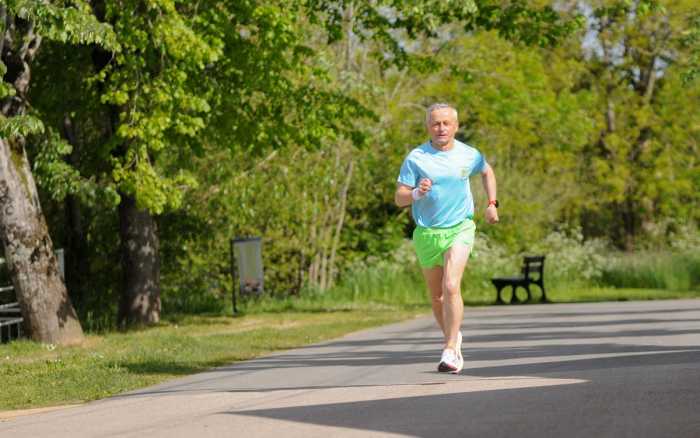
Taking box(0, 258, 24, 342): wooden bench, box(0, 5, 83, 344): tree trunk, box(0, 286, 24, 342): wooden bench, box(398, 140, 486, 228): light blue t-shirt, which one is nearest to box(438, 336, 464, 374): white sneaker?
box(398, 140, 486, 228): light blue t-shirt

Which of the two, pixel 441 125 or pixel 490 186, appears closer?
pixel 441 125

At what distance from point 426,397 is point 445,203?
6.18ft

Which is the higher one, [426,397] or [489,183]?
[489,183]

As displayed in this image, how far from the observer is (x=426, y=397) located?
8.74m

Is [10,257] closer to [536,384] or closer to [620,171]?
[536,384]

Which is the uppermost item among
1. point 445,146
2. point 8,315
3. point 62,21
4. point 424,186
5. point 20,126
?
point 62,21

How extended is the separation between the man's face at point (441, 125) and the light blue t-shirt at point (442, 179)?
4.8 inches

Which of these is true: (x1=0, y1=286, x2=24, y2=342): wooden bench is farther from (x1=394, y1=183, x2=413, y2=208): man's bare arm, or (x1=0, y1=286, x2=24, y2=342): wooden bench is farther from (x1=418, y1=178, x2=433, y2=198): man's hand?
(x1=418, y1=178, x2=433, y2=198): man's hand

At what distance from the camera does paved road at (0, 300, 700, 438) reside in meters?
7.36

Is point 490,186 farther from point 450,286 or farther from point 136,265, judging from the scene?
point 136,265

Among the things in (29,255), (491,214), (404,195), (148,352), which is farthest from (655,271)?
(404,195)

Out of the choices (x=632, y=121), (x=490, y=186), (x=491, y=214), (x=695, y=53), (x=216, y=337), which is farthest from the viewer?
(x=632, y=121)

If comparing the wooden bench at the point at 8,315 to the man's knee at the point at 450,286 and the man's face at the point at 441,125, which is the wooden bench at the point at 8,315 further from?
the man's face at the point at 441,125

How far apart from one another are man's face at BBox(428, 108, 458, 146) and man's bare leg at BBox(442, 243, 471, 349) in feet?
2.60
